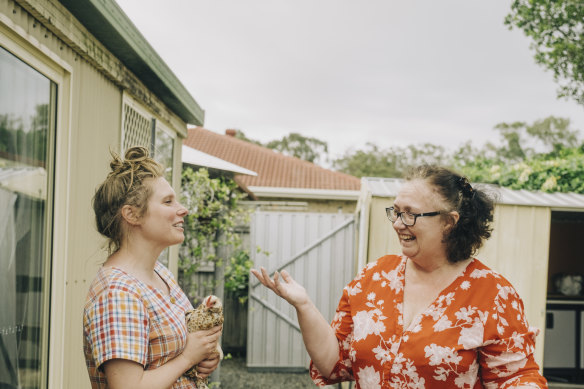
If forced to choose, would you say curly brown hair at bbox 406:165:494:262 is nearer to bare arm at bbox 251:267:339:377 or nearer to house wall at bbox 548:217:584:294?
bare arm at bbox 251:267:339:377

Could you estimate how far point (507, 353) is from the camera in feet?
5.73

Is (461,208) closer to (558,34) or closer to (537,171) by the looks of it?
(537,171)

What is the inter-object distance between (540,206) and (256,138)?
2814 centimetres

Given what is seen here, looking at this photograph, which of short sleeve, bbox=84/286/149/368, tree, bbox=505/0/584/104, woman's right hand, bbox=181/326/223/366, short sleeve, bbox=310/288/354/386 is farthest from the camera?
tree, bbox=505/0/584/104

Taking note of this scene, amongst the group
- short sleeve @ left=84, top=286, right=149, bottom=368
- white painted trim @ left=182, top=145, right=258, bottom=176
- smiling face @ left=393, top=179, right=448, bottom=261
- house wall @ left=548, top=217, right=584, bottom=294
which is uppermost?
white painted trim @ left=182, top=145, right=258, bottom=176

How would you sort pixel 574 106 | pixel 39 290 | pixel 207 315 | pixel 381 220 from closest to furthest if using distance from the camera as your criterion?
pixel 207 315 < pixel 39 290 < pixel 381 220 < pixel 574 106

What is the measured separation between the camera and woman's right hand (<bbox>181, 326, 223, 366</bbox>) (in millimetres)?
1575

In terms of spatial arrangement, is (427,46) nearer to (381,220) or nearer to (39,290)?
(381,220)

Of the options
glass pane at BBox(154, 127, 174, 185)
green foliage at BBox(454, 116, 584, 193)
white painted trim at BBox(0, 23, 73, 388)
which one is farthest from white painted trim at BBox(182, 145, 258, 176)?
white painted trim at BBox(0, 23, 73, 388)

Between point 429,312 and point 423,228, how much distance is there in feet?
1.03

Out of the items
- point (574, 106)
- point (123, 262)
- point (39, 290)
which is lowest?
point (39, 290)

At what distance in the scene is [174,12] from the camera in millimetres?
6652

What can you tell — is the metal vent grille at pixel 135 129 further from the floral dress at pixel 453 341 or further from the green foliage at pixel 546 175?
the green foliage at pixel 546 175

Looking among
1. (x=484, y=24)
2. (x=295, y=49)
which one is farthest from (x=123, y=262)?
(x=295, y=49)
